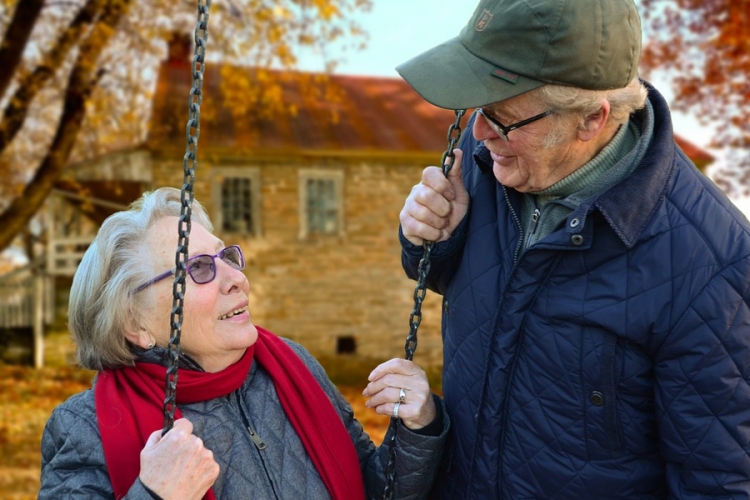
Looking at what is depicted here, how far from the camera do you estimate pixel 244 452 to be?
2.07m

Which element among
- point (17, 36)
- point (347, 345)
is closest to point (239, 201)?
point (347, 345)

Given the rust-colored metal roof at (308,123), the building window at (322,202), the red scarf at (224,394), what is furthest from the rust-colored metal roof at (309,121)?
the red scarf at (224,394)

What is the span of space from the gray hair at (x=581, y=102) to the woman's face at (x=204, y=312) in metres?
1.02

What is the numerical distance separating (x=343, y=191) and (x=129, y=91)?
16.6 ft

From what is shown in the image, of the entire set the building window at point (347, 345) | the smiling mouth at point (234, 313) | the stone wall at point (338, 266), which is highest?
the smiling mouth at point (234, 313)

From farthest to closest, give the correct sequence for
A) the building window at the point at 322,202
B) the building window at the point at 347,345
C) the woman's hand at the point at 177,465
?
the building window at the point at 347,345
the building window at the point at 322,202
the woman's hand at the point at 177,465

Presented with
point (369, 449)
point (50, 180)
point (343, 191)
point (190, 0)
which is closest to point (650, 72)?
point (343, 191)

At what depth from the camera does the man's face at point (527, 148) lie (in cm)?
182

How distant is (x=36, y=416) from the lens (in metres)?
11.1

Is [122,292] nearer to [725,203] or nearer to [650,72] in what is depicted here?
[725,203]

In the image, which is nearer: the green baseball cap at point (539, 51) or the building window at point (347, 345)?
the green baseball cap at point (539, 51)

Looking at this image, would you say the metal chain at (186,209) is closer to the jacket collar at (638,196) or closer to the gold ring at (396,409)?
the gold ring at (396,409)

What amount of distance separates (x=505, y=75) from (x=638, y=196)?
44 centimetres

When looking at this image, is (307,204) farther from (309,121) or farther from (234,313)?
(234,313)
